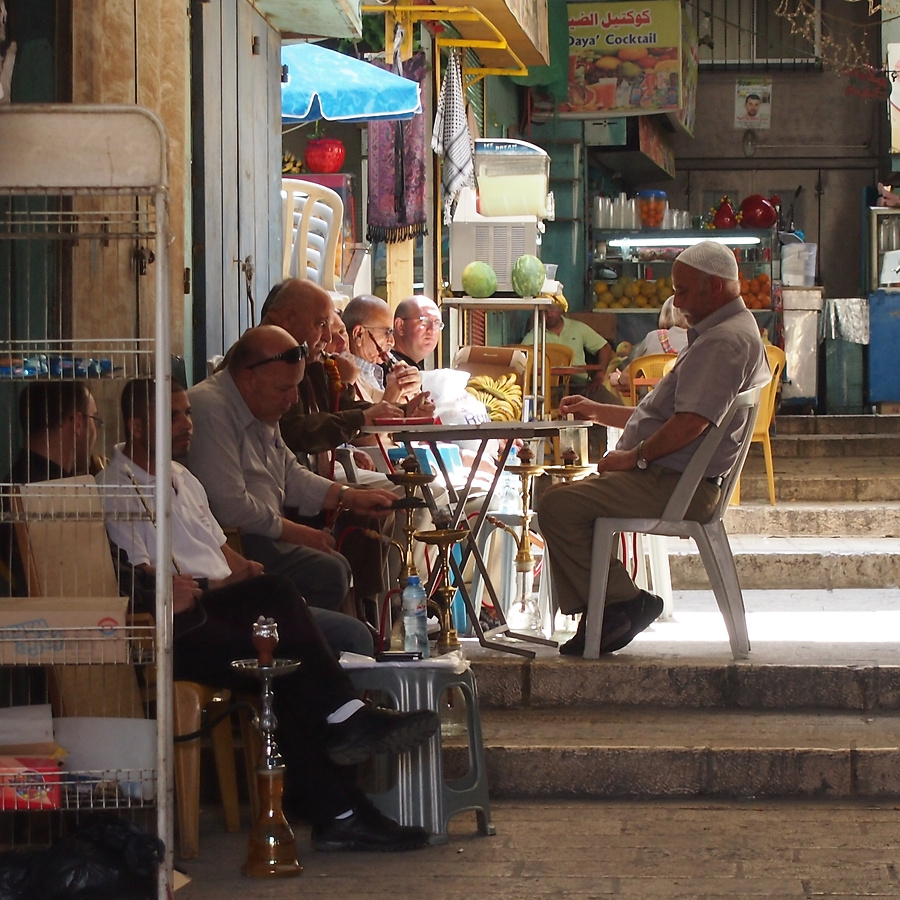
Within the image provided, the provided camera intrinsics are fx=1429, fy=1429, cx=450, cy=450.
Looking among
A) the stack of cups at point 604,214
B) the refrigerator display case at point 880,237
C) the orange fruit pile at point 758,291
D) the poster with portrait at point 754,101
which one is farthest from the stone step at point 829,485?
the poster with portrait at point 754,101

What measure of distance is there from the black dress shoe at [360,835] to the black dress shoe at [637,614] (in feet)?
5.06

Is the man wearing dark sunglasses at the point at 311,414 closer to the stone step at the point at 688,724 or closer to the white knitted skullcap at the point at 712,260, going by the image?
the stone step at the point at 688,724

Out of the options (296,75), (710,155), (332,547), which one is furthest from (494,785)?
(710,155)

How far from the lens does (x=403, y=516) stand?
580cm

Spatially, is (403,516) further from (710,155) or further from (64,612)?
(710,155)

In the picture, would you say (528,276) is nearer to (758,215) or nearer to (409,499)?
(758,215)

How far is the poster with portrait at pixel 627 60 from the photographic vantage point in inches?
530

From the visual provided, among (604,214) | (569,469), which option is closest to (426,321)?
(569,469)

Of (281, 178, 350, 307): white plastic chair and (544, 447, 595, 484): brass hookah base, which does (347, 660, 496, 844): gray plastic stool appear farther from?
(281, 178, 350, 307): white plastic chair

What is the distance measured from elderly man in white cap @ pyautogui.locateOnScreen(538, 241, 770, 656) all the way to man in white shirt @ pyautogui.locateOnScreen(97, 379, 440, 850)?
4.60ft

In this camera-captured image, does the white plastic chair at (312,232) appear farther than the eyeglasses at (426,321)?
Yes

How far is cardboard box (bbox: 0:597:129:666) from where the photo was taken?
330cm

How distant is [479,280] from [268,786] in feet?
20.7

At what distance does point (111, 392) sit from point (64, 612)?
1348 mm
